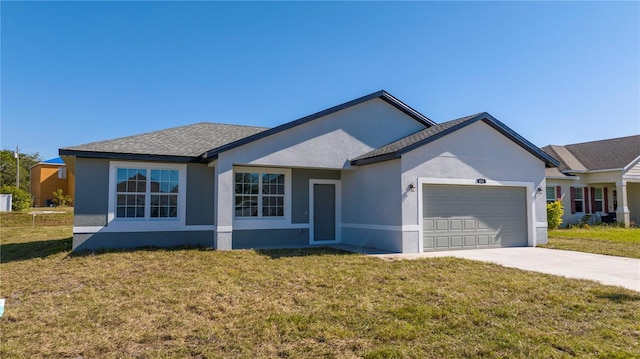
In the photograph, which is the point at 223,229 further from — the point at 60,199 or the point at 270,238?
the point at 60,199

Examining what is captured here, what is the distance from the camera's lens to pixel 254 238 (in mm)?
13055

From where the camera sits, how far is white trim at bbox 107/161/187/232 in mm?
11883

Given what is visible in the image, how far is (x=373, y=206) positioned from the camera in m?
12.8

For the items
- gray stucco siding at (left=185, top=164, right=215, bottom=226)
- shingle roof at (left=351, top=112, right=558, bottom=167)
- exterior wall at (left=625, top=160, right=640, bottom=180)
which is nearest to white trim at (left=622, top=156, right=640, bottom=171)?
exterior wall at (left=625, top=160, right=640, bottom=180)

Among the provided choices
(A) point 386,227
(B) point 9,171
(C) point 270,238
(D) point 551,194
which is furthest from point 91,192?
(B) point 9,171

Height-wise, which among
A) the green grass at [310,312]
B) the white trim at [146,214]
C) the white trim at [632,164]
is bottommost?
the green grass at [310,312]

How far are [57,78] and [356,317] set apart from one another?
54.9ft

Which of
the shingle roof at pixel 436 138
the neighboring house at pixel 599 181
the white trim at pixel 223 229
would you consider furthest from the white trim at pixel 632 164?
the white trim at pixel 223 229

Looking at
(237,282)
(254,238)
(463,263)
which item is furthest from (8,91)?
(463,263)

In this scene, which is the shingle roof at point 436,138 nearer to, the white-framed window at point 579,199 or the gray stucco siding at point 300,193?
the gray stucco siding at point 300,193

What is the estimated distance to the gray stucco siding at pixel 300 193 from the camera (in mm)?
13727

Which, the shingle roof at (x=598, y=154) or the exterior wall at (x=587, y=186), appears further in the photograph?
the shingle roof at (x=598, y=154)

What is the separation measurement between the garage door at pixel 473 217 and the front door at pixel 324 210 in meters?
3.66

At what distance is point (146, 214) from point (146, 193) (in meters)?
0.69
